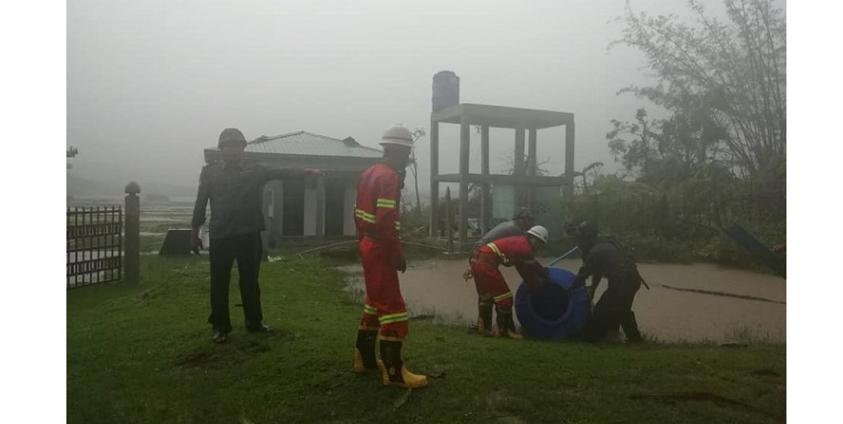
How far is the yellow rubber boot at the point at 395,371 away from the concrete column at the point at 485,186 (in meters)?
0.97

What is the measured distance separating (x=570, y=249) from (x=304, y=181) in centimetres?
172

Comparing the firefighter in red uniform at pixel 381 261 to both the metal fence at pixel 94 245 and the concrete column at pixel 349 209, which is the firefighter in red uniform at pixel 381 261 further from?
the metal fence at pixel 94 245

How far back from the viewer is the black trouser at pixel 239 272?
3469 millimetres

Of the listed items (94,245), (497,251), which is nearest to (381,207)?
(497,251)

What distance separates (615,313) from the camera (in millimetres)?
3449

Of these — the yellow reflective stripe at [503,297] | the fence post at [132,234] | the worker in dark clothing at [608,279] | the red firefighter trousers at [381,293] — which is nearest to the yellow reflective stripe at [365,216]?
the red firefighter trousers at [381,293]

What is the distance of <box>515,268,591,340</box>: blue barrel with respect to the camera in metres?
3.43

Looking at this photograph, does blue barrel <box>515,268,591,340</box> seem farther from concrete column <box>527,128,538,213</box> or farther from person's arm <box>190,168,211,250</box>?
person's arm <box>190,168,211,250</box>

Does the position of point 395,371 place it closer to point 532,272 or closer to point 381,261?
point 381,261

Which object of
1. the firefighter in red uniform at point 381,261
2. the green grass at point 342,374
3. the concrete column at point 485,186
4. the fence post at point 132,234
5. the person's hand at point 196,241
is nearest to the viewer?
the green grass at point 342,374

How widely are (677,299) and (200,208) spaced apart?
3048 mm

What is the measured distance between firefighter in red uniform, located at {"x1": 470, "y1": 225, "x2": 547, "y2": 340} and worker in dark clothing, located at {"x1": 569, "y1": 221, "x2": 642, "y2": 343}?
254mm

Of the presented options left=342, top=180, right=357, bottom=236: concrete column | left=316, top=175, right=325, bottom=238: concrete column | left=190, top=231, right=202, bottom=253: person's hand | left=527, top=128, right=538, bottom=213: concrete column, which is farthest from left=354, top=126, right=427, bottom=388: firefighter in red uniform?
left=190, top=231, right=202, bottom=253: person's hand

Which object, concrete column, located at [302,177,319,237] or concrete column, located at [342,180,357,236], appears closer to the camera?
concrete column, located at [342,180,357,236]
